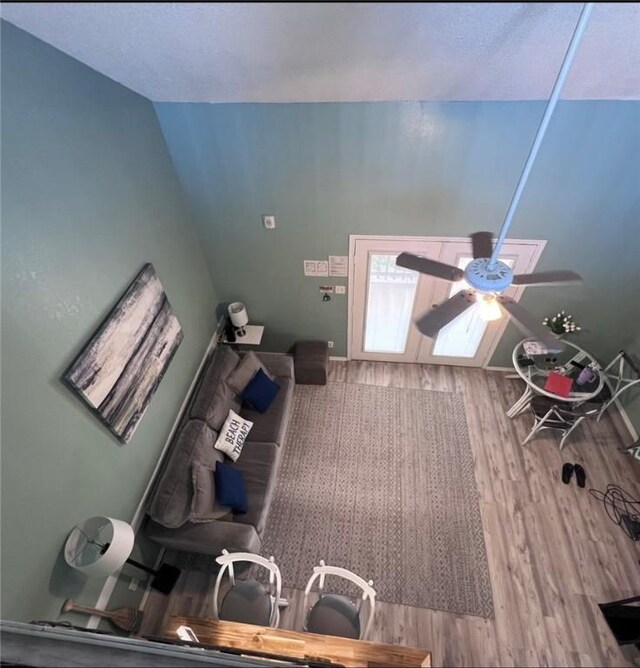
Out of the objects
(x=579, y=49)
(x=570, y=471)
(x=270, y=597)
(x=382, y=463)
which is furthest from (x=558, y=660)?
(x=579, y=49)

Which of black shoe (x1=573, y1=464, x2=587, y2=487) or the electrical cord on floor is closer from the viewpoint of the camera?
the electrical cord on floor

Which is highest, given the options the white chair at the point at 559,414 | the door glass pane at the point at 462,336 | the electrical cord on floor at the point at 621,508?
the door glass pane at the point at 462,336

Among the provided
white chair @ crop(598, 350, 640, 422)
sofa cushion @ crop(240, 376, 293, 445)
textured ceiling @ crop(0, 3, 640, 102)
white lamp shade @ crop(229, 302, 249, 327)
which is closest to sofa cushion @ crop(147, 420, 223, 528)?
sofa cushion @ crop(240, 376, 293, 445)

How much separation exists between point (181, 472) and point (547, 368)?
3.68m

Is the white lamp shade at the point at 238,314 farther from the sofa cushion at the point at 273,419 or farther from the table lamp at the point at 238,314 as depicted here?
the sofa cushion at the point at 273,419

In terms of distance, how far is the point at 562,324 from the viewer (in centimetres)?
355

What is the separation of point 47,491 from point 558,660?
11.7 feet

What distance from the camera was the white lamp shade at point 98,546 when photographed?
6.66 ft

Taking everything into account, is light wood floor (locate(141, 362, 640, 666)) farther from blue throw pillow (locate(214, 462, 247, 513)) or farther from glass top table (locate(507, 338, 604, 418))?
blue throw pillow (locate(214, 462, 247, 513))

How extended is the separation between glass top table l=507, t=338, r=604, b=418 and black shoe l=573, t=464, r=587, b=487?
25.7 inches

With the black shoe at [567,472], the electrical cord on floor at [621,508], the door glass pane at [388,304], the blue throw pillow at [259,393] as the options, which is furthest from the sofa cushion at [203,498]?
the electrical cord on floor at [621,508]

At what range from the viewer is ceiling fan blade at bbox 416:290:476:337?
6.32 ft

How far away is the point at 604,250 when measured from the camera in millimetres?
3252

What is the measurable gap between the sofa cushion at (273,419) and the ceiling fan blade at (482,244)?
7.97ft
